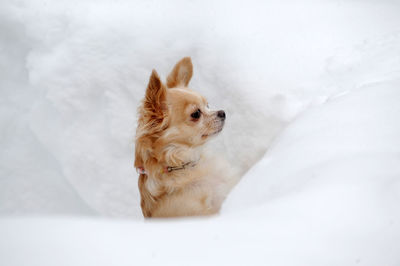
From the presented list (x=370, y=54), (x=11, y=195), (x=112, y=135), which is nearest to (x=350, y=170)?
(x=370, y=54)

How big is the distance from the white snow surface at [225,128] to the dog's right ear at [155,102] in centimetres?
73

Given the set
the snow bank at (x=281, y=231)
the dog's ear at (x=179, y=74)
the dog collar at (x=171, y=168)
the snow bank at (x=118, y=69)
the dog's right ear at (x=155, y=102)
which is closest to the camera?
the snow bank at (x=281, y=231)

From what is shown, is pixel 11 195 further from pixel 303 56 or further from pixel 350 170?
pixel 350 170

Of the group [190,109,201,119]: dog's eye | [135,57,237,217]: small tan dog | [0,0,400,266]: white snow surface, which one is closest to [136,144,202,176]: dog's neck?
[135,57,237,217]: small tan dog

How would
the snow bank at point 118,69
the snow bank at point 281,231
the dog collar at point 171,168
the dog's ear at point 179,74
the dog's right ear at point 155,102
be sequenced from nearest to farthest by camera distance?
the snow bank at point 281,231 → the dog's right ear at point 155,102 → the dog collar at point 171,168 → the dog's ear at point 179,74 → the snow bank at point 118,69

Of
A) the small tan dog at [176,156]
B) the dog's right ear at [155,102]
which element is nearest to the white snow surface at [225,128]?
the small tan dog at [176,156]

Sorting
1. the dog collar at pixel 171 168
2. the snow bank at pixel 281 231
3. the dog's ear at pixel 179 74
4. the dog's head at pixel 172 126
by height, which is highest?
the dog's ear at pixel 179 74

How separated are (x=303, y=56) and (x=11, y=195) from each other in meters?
2.91

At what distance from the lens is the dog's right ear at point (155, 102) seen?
207 centimetres

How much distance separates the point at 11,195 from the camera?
10.5 feet

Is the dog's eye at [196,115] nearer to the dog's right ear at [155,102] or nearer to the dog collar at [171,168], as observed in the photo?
the dog's right ear at [155,102]

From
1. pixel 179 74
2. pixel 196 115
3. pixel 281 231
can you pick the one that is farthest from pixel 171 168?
pixel 281 231

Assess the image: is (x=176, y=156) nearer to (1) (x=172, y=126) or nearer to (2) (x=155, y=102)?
(1) (x=172, y=126)

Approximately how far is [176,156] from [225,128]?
0.73 m
